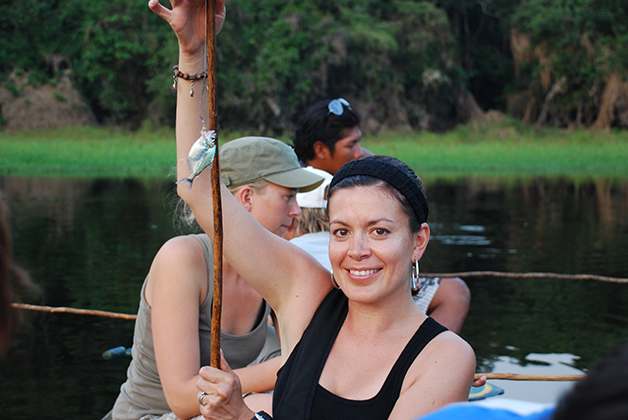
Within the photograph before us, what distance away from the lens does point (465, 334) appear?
4516 millimetres

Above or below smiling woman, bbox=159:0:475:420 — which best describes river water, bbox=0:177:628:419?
below

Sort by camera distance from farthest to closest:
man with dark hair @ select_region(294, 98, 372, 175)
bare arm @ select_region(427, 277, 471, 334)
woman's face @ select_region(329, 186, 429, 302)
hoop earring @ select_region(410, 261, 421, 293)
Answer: man with dark hair @ select_region(294, 98, 372, 175) → bare arm @ select_region(427, 277, 471, 334) → hoop earring @ select_region(410, 261, 421, 293) → woman's face @ select_region(329, 186, 429, 302)

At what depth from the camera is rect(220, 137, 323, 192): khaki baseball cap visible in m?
2.26

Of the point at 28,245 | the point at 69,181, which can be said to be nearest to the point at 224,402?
the point at 28,245

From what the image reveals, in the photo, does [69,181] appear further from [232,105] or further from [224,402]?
[224,402]

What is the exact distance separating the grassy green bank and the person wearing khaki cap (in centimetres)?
1158

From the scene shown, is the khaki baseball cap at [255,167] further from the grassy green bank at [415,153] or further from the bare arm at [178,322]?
the grassy green bank at [415,153]

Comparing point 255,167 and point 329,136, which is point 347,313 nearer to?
point 255,167

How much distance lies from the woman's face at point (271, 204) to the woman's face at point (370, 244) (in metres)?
0.64

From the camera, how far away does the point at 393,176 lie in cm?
166

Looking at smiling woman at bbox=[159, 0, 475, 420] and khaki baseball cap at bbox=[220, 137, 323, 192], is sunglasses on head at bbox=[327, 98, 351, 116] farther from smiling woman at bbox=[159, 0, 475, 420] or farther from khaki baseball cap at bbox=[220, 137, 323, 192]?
smiling woman at bbox=[159, 0, 475, 420]

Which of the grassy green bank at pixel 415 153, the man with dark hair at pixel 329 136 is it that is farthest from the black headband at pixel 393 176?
the grassy green bank at pixel 415 153

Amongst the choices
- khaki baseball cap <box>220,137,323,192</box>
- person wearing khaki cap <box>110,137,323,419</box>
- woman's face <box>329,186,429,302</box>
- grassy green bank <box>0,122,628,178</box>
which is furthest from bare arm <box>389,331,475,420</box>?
grassy green bank <box>0,122,628,178</box>

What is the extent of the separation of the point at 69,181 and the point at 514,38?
15.3 meters
